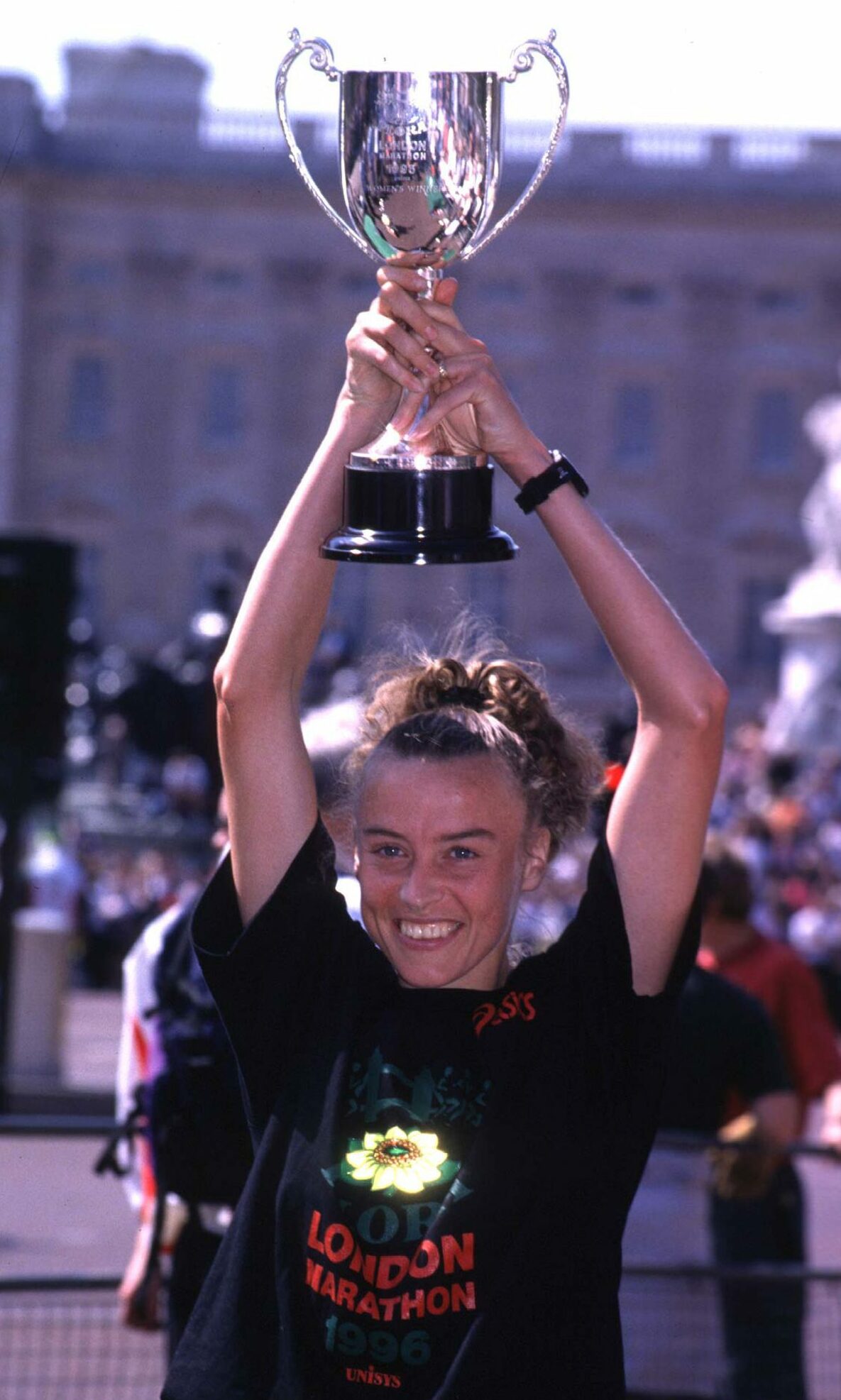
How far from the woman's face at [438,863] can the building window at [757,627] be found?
42.8 meters

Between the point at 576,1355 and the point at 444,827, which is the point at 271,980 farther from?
the point at 576,1355

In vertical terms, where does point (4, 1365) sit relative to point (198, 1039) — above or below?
below

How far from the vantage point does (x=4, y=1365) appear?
15.7 feet

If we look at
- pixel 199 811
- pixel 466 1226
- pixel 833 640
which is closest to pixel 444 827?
pixel 466 1226

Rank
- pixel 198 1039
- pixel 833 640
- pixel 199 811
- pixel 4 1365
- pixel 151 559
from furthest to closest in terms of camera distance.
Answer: pixel 151 559 → pixel 833 640 → pixel 199 811 → pixel 4 1365 → pixel 198 1039

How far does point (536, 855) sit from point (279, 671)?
363 mm

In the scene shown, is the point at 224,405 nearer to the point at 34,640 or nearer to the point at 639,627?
the point at 34,640

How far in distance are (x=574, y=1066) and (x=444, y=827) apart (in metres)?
0.29

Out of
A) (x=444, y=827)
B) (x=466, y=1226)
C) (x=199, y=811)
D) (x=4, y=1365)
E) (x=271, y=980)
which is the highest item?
(x=444, y=827)

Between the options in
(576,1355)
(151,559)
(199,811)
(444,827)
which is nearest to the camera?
(576,1355)

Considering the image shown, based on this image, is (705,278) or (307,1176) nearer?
(307,1176)

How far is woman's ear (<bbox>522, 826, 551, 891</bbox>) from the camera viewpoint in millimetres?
2473

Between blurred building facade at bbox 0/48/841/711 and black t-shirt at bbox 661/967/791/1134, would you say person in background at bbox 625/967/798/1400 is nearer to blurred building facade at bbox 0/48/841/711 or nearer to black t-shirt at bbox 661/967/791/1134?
black t-shirt at bbox 661/967/791/1134

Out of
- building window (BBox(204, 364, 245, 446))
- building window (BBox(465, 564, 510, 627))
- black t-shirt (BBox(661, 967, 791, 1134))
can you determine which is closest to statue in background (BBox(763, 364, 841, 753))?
building window (BBox(465, 564, 510, 627))
